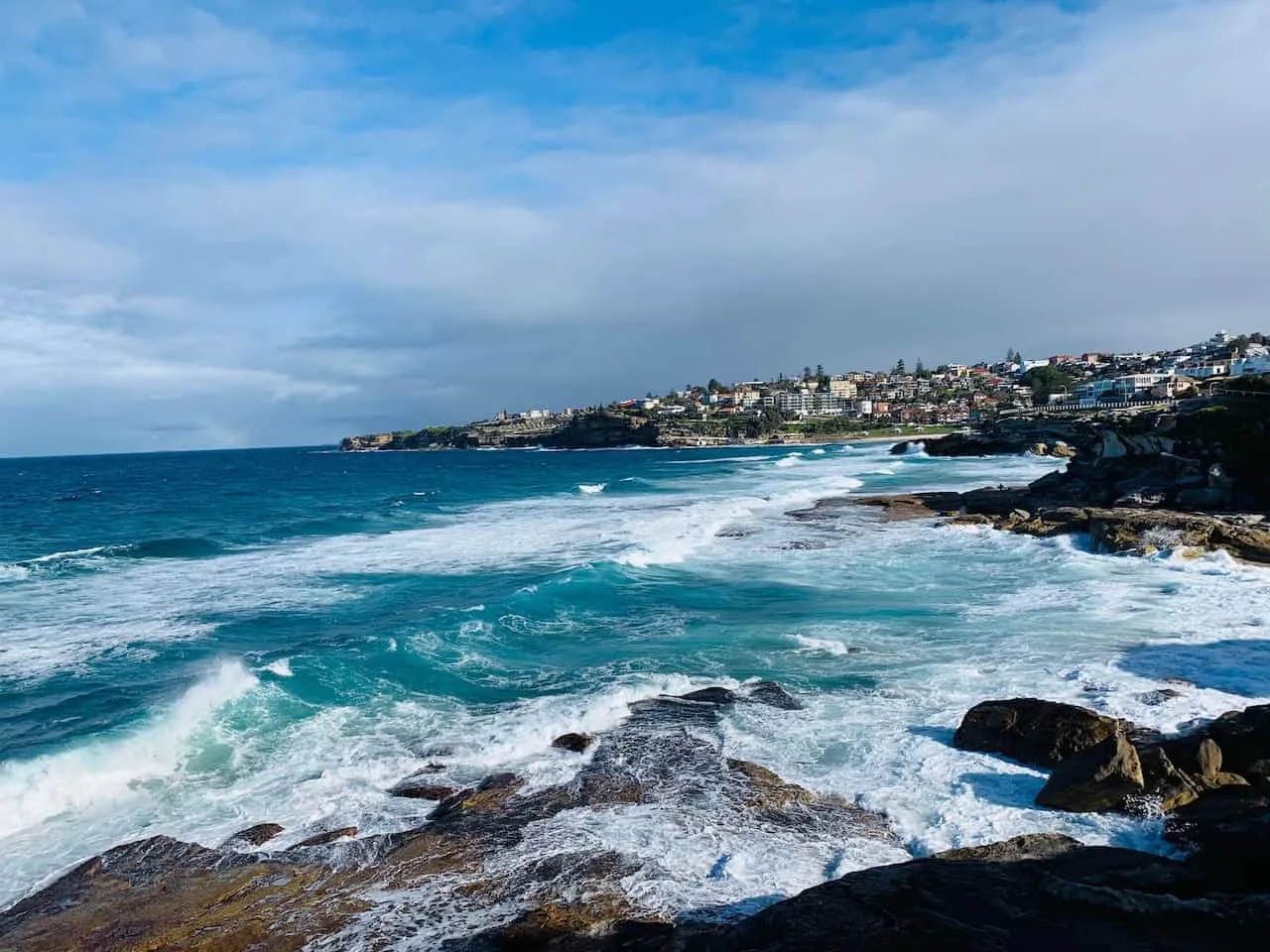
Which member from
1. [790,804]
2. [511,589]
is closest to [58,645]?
[511,589]

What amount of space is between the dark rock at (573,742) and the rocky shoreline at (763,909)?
19.9 inches

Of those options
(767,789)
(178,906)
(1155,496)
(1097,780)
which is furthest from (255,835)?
(1155,496)

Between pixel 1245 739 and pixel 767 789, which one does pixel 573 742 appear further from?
pixel 1245 739

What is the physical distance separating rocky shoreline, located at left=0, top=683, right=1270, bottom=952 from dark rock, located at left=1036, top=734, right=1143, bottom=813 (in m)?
0.02

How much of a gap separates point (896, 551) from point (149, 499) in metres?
60.5

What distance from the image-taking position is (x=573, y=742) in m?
12.3

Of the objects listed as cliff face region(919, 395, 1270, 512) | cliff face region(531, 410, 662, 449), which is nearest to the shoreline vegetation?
cliff face region(531, 410, 662, 449)

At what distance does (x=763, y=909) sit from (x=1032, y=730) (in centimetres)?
560

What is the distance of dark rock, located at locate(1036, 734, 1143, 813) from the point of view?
911cm

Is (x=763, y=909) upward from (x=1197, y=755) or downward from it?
downward

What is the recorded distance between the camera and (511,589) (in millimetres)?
24453

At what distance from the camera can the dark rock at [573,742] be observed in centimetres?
1217

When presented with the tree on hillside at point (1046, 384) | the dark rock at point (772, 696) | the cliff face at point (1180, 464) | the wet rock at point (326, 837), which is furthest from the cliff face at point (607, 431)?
the wet rock at point (326, 837)

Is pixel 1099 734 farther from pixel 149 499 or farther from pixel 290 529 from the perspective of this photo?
pixel 149 499
